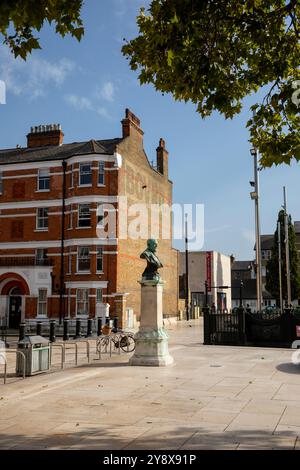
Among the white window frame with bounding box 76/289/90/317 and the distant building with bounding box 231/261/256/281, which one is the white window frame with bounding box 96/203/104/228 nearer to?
the white window frame with bounding box 76/289/90/317

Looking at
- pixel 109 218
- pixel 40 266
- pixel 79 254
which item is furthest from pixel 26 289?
pixel 109 218

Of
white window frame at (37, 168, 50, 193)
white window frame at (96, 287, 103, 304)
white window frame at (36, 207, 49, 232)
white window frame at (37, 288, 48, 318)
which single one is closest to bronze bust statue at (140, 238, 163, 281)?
white window frame at (96, 287, 103, 304)

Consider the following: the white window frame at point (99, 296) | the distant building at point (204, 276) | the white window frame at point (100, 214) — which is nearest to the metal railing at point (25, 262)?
the white window frame at point (99, 296)

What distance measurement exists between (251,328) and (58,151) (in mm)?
23860

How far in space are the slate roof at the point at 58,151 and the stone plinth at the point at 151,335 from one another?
2255cm

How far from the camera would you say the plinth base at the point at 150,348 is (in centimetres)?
1420

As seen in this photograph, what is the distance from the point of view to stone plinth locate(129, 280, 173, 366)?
1423 centimetres

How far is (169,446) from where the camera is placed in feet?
20.3

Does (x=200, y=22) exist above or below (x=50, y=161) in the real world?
below

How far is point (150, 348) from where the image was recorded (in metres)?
14.3

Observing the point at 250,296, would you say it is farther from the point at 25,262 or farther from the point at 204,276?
the point at 25,262

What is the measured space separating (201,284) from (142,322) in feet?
163

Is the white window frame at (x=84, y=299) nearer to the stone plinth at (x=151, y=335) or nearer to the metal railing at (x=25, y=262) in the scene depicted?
the metal railing at (x=25, y=262)

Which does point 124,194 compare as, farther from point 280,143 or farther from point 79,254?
point 280,143
